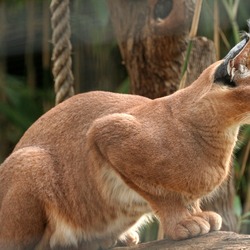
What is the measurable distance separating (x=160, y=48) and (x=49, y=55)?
5.57ft

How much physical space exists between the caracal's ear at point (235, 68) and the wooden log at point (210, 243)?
51cm

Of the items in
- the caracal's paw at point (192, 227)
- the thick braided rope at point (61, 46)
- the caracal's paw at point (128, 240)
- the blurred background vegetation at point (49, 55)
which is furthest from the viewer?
the blurred background vegetation at point (49, 55)

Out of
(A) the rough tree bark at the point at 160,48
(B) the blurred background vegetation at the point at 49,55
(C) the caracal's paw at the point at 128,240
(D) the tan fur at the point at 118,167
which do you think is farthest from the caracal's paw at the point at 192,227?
(B) the blurred background vegetation at the point at 49,55

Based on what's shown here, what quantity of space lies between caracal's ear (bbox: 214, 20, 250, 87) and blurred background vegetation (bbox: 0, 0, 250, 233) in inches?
54.3

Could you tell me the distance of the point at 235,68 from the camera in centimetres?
282

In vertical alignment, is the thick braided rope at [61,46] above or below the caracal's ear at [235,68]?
below

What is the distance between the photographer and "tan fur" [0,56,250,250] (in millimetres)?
2973

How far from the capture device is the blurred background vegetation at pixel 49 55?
176 inches

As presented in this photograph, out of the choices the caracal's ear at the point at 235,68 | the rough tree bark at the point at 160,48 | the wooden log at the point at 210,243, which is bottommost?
the wooden log at the point at 210,243

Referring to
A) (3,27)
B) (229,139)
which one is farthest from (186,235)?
(3,27)

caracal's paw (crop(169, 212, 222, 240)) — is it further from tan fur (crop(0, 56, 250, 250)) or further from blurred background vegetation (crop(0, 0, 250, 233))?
blurred background vegetation (crop(0, 0, 250, 233))

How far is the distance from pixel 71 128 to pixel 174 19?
0.81 m

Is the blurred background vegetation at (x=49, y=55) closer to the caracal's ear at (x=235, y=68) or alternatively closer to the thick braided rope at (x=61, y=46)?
the thick braided rope at (x=61, y=46)

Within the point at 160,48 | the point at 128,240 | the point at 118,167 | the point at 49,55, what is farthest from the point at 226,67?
the point at 49,55
